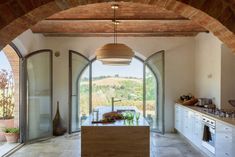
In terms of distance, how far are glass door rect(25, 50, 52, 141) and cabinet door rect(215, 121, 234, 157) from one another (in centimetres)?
445

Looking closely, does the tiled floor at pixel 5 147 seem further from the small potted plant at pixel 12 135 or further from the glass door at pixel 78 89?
the glass door at pixel 78 89

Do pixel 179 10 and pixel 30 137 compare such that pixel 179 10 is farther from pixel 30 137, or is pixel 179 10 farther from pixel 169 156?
pixel 30 137

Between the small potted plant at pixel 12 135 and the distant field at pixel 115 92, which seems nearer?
the small potted plant at pixel 12 135

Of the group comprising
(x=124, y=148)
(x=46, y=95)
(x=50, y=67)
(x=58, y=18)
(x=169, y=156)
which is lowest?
(x=169, y=156)

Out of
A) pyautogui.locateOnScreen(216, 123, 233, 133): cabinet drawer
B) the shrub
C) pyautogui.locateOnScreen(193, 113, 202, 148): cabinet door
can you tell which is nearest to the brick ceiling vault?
pyautogui.locateOnScreen(216, 123, 233, 133): cabinet drawer

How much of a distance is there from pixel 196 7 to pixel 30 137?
18.2 feet

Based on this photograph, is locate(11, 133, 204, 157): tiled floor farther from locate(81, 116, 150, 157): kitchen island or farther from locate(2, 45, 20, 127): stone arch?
locate(81, 116, 150, 157): kitchen island

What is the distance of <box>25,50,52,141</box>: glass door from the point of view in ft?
22.9

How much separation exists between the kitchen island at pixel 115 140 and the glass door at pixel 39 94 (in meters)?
3.02

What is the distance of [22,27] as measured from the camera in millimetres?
3025

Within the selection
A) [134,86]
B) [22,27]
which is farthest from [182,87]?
[22,27]

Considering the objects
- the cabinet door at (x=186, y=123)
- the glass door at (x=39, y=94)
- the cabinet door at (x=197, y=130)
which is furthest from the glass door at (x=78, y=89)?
the cabinet door at (x=197, y=130)

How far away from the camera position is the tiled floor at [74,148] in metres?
5.78

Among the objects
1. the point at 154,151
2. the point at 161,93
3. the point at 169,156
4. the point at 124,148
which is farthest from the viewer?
the point at 161,93
